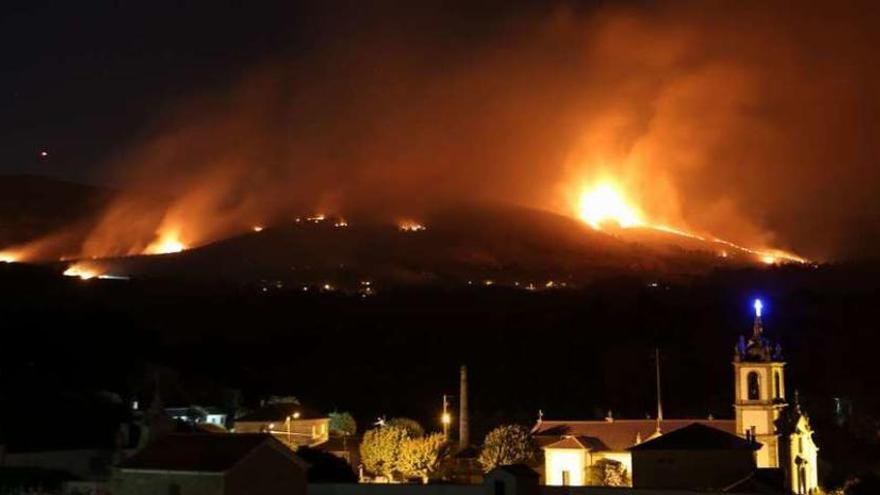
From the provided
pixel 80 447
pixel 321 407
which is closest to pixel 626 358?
pixel 321 407

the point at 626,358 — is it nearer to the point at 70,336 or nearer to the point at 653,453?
the point at 70,336

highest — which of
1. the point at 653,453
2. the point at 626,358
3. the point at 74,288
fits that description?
the point at 74,288

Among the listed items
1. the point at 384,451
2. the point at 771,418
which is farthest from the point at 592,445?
the point at 384,451

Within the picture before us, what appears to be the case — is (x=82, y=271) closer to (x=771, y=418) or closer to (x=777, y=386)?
(x=777, y=386)

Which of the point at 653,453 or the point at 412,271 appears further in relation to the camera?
the point at 412,271

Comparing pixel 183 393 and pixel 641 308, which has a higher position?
pixel 641 308

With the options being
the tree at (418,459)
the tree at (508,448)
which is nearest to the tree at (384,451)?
the tree at (418,459)

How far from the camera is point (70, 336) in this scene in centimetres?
8350

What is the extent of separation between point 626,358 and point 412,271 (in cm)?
6513

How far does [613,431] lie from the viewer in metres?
55.1

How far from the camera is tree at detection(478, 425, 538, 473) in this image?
52250 millimetres

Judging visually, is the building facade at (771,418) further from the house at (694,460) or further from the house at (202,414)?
the house at (202,414)

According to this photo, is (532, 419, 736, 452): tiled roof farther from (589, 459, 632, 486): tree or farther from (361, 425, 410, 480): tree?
(361, 425, 410, 480): tree

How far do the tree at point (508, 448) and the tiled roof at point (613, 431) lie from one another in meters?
1.34
